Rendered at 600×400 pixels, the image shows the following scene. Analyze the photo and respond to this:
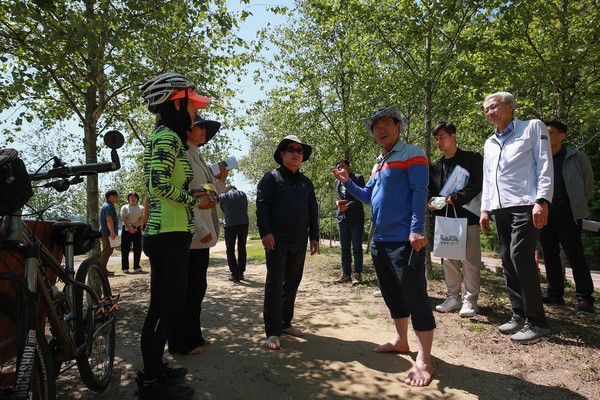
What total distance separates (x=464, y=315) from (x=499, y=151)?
6.65 ft

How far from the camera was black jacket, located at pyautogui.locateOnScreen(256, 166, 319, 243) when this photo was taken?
13.5ft

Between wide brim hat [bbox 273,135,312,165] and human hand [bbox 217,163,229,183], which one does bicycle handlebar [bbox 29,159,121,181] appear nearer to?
human hand [bbox 217,163,229,183]

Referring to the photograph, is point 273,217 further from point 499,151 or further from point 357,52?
point 357,52

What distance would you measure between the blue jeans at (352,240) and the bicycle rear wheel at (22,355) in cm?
586

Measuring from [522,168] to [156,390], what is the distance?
155 inches

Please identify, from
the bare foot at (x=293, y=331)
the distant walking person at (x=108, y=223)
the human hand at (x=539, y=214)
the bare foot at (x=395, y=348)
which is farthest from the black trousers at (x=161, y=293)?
the distant walking person at (x=108, y=223)

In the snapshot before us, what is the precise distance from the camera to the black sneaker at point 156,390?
271cm

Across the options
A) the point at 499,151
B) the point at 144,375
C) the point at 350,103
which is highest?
the point at 350,103

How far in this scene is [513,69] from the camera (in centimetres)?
657

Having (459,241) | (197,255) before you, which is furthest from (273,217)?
Answer: (459,241)

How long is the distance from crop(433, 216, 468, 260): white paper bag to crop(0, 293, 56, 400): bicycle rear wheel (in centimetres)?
397

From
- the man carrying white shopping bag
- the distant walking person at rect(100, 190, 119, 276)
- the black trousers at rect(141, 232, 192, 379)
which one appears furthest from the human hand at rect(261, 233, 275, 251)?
the distant walking person at rect(100, 190, 119, 276)

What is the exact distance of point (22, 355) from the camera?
1840mm

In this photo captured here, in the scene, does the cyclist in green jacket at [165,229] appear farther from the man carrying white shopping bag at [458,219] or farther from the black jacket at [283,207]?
the man carrying white shopping bag at [458,219]
